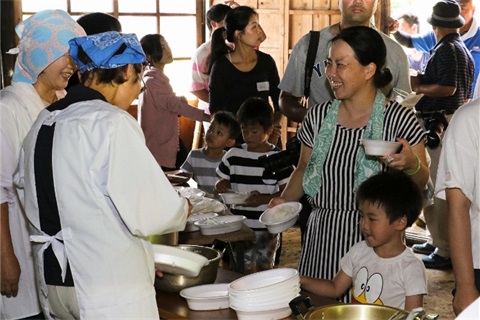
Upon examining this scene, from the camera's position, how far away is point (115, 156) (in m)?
2.28

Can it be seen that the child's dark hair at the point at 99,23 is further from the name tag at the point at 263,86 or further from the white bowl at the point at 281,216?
the name tag at the point at 263,86

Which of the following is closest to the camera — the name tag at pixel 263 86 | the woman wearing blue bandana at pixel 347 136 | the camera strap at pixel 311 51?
the woman wearing blue bandana at pixel 347 136

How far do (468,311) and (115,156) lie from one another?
1.31 metres

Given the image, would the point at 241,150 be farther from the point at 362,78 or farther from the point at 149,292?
the point at 149,292

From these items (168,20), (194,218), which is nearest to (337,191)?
(194,218)

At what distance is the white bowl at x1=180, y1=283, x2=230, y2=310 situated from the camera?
8.64 ft

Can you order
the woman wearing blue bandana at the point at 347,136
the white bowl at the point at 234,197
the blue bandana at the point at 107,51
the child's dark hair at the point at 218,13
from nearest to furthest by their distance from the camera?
the blue bandana at the point at 107,51 < the woman wearing blue bandana at the point at 347,136 < the white bowl at the point at 234,197 < the child's dark hair at the point at 218,13

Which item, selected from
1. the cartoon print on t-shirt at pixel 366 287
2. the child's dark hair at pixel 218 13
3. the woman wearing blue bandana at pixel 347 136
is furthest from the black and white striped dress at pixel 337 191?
the child's dark hair at pixel 218 13

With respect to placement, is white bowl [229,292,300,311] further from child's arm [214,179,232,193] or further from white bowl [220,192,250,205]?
child's arm [214,179,232,193]

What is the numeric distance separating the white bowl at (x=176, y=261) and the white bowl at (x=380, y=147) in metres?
0.69

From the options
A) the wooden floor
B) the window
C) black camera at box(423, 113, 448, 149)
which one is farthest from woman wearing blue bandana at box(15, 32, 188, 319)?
the window

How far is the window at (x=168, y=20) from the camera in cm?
771

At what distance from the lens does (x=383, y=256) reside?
2881mm

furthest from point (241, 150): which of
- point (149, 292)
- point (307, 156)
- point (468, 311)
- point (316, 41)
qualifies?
point (468, 311)
